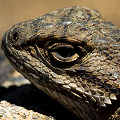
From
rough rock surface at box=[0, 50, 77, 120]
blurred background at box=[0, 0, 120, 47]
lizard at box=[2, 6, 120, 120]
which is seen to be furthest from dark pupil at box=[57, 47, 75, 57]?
blurred background at box=[0, 0, 120, 47]

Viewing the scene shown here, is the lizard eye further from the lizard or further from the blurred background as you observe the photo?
the blurred background

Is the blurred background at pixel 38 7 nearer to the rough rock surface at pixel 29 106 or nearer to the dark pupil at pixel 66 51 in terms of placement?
the rough rock surface at pixel 29 106

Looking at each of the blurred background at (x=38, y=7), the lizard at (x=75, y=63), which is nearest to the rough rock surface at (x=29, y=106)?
the lizard at (x=75, y=63)

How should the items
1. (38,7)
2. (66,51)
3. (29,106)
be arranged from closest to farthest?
(66,51), (29,106), (38,7)

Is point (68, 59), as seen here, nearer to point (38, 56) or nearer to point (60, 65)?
point (60, 65)

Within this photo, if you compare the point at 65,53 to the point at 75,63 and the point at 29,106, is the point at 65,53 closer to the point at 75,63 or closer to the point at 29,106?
the point at 75,63

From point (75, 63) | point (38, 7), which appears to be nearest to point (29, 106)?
point (75, 63)

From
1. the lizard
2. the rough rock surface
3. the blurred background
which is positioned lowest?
the blurred background
